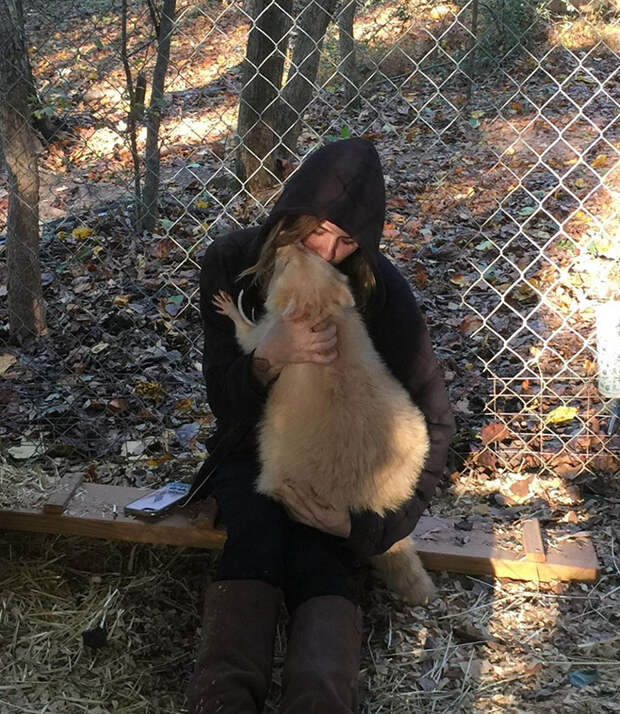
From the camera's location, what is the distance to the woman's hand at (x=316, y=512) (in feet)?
8.27

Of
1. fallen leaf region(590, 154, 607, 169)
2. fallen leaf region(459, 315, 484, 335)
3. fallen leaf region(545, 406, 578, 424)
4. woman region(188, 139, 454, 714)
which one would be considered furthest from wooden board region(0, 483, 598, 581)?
fallen leaf region(590, 154, 607, 169)

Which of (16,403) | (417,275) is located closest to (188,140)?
(417,275)

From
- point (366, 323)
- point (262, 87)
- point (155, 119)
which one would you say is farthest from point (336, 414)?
point (155, 119)

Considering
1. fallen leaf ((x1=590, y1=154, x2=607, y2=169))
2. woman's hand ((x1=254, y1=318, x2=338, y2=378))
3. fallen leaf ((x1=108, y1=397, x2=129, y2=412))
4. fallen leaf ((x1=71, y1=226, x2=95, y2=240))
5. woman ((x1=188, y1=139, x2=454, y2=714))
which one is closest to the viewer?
woman ((x1=188, y1=139, x2=454, y2=714))

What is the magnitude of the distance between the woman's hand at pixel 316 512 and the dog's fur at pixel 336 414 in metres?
0.02

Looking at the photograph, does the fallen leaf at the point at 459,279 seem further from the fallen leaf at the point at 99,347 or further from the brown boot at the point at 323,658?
the brown boot at the point at 323,658

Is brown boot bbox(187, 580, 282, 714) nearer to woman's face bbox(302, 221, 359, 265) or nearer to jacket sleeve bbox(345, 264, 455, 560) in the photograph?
jacket sleeve bbox(345, 264, 455, 560)

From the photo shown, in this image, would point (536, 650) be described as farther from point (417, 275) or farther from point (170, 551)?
point (417, 275)

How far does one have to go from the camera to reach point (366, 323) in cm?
276

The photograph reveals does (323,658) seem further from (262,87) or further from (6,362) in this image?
(262,87)

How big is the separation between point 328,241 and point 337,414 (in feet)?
1.85

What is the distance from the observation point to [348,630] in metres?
2.38

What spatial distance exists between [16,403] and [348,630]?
2.50m

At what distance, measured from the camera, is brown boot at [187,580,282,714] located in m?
2.15
